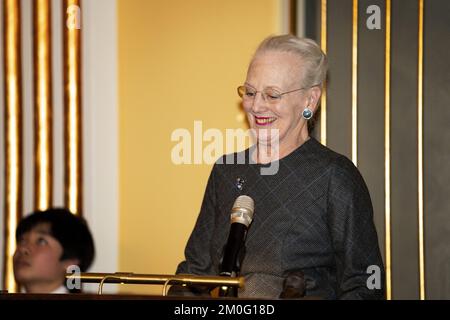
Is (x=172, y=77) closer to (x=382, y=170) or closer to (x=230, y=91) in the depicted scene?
(x=230, y=91)

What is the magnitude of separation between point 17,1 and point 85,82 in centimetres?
40

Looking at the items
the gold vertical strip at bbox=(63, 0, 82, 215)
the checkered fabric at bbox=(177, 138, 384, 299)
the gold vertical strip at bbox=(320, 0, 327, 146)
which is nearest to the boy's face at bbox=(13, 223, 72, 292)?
the gold vertical strip at bbox=(63, 0, 82, 215)

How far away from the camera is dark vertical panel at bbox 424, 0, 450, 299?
271 centimetres

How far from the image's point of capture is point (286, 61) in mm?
1886

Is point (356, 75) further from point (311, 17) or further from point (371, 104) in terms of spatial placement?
point (311, 17)

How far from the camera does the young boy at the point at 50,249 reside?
8.73 feet

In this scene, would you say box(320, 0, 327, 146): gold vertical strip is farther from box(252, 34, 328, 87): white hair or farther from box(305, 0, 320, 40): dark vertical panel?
box(252, 34, 328, 87): white hair

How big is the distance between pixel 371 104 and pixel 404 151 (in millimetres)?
194

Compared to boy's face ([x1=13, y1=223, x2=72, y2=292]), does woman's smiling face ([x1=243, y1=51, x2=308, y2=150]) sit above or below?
above

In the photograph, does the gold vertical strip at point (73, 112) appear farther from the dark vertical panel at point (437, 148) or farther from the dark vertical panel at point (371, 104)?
the dark vertical panel at point (437, 148)

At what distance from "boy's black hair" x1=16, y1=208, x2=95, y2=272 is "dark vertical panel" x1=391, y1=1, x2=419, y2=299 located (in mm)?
1036

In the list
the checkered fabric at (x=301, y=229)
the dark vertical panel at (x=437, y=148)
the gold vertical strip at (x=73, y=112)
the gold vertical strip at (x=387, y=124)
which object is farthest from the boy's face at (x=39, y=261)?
the dark vertical panel at (x=437, y=148)
